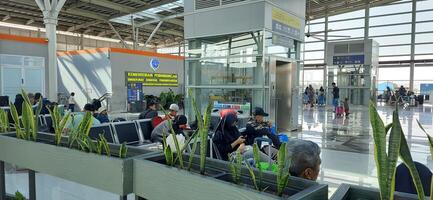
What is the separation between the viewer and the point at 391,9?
21.1 m

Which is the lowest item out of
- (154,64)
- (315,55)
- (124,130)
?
(124,130)

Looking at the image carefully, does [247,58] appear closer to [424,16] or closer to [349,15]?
[349,15]

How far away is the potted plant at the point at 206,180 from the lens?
1006 millimetres

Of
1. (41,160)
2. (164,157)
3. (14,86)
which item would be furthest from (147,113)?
(14,86)

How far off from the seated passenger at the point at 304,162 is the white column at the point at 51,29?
11558 millimetres

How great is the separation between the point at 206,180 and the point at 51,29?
1207 cm

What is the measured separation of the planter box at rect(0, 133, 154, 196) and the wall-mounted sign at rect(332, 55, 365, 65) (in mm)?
15997

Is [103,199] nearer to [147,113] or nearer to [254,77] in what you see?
[147,113]

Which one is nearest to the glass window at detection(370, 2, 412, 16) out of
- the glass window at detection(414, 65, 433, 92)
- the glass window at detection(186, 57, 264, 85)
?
the glass window at detection(414, 65, 433, 92)

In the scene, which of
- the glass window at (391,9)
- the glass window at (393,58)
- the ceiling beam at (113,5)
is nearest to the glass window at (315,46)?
the glass window at (391,9)

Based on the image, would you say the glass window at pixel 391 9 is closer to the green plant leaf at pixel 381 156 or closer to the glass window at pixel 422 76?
the glass window at pixel 422 76

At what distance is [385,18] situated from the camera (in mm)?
21312

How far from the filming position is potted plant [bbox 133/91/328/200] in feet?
3.30

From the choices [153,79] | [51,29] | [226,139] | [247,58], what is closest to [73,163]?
[226,139]
